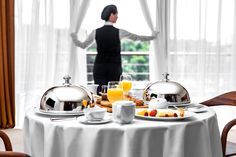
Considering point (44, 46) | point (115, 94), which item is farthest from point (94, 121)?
point (44, 46)

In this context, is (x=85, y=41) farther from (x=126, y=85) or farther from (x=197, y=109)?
(x=197, y=109)

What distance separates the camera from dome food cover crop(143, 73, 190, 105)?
2094 mm

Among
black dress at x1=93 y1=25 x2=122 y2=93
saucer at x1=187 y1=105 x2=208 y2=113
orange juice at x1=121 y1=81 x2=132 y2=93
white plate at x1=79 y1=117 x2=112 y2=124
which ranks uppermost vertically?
black dress at x1=93 y1=25 x2=122 y2=93

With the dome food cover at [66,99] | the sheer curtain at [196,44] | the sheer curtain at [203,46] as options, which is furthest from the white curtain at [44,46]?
the dome food cover at [66,99]

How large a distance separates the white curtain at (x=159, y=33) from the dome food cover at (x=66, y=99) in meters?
2.70

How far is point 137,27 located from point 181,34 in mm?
561

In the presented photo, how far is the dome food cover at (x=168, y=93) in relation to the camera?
6.87ft

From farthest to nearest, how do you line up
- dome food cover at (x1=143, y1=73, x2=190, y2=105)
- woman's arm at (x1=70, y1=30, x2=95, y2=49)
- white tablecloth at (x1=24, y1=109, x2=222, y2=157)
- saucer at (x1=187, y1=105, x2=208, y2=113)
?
woman's arm at (x1=70, y1=30, x2=95, y2=49) → dome food cover at (x1=143, y1=73, x2=190, y2=105) → saucer at (x1=187, y1=105, x2=208, y2=113) → white tablecloth at (x1=24, y1=109, x2=222, y2=157)

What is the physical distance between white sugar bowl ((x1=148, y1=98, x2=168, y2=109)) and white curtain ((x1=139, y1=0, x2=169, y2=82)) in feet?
8.42

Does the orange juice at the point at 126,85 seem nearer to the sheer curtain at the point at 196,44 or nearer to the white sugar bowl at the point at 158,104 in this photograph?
the white sugar bowl at the point at 158,104

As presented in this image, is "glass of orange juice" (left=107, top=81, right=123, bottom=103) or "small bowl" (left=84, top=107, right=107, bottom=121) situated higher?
"glass of orange juice" (left=107, top=81, right=123, bottom=103)

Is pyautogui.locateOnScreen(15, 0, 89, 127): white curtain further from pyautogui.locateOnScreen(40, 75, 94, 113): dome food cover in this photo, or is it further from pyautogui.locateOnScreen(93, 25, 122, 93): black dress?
pyautogui.locateOnScreen(40, 75, 94, 113): dome food cover

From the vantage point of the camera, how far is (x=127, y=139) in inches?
61.5

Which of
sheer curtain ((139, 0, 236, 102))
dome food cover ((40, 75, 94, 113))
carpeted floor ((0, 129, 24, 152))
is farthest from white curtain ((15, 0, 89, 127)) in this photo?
dome food cover ((40, 75, 94, 113))
